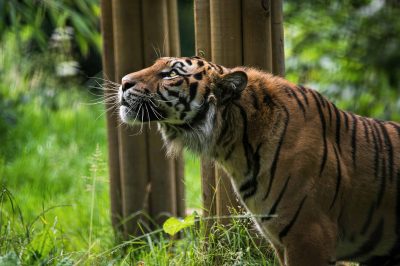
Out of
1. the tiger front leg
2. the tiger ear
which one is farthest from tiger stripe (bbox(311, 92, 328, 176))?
the tiger ear

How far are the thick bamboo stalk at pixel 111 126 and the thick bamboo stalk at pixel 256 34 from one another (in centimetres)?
166

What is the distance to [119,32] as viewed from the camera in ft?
18.4

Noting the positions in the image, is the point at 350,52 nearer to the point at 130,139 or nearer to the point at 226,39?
the point at 130,139

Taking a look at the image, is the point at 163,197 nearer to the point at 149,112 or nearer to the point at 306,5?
the point at 149,112

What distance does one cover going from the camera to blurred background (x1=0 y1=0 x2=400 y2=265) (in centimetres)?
703

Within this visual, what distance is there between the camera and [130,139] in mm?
5688

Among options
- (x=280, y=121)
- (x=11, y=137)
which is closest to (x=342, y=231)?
(x=280, y=121)

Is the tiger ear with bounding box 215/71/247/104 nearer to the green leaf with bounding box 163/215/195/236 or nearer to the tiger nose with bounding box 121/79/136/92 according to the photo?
the tiger nose with bounding box 121/79/136/92

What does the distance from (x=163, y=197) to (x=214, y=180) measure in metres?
1.08

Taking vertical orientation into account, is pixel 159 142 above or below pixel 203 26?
below

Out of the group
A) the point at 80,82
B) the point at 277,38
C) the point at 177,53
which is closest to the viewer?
the point at 277,38

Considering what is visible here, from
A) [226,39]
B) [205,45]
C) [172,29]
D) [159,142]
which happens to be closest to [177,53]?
[172,29]

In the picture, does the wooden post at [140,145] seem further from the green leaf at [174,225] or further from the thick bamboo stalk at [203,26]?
the green leaf at [174,225]

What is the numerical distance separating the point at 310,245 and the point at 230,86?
88 centimetres
